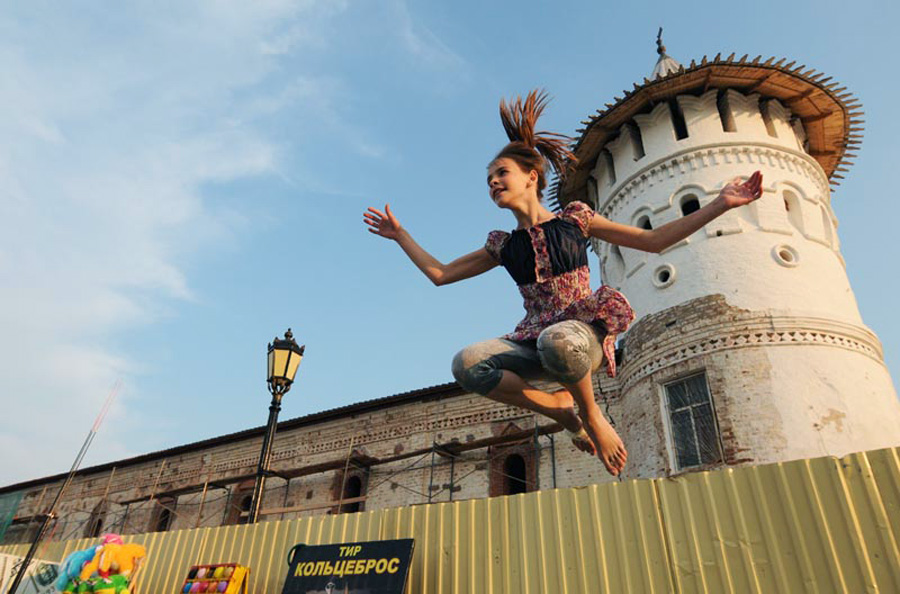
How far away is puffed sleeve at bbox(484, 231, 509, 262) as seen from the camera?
353 centimetres

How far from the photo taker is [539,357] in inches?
117

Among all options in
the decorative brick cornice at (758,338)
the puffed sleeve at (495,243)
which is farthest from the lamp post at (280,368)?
the decorative brick cornice at (758,338)

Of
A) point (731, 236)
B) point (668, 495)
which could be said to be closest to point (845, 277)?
point (731, 236)

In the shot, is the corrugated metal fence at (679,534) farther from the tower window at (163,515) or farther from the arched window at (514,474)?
the tower window at (163,515)

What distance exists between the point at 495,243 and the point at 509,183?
351 mm

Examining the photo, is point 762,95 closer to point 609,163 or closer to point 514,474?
point 609,163

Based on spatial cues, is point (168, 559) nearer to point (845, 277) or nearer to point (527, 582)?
point (527, 582)

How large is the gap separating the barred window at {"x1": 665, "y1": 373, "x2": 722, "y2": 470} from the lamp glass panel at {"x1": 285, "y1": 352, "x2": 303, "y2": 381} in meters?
7.21

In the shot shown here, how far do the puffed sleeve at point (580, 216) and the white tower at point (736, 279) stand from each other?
8937mm

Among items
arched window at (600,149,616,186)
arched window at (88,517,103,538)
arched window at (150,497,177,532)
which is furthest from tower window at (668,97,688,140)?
arched window at (88,517,103,538)

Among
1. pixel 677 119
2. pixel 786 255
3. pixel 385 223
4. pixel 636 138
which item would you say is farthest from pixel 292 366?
pixel 677 119

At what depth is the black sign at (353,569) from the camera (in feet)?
20.4

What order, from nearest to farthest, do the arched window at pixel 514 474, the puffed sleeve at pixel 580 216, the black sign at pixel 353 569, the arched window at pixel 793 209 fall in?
the puffed sleeve at pixel 580 216, the black sign at pixel 353 569, the arched window at pixel 793 209, the arched window at pixel 514 474

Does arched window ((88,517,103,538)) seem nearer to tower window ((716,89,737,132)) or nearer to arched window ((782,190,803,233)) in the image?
tower window ((716,89,737,132))
